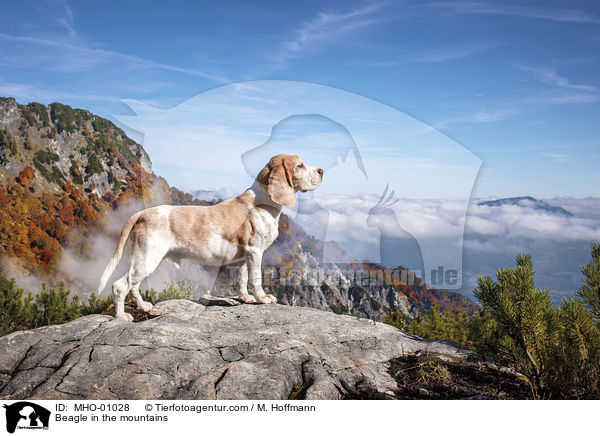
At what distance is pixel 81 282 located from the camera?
1942 cm

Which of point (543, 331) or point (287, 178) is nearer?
point (543, 331)

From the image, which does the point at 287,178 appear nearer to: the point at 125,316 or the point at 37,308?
the point at 125,316

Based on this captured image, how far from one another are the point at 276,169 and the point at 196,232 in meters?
1.31

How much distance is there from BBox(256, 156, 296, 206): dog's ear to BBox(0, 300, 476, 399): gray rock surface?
1511mm

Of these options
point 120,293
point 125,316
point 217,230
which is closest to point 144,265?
point 120,293

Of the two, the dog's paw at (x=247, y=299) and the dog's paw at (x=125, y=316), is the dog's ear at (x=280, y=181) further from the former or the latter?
the dog's paw at (x=125, y=316)

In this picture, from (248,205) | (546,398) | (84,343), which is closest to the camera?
(546,398)

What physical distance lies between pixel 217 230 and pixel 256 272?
768 millimetres

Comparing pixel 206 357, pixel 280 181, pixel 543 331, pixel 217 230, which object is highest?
pixel 280 181

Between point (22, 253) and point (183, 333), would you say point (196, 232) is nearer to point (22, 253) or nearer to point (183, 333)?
point (183, 333)

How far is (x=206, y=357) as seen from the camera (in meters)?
4.66

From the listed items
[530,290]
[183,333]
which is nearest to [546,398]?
[530,290]

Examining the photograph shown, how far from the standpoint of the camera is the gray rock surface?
4.16m
